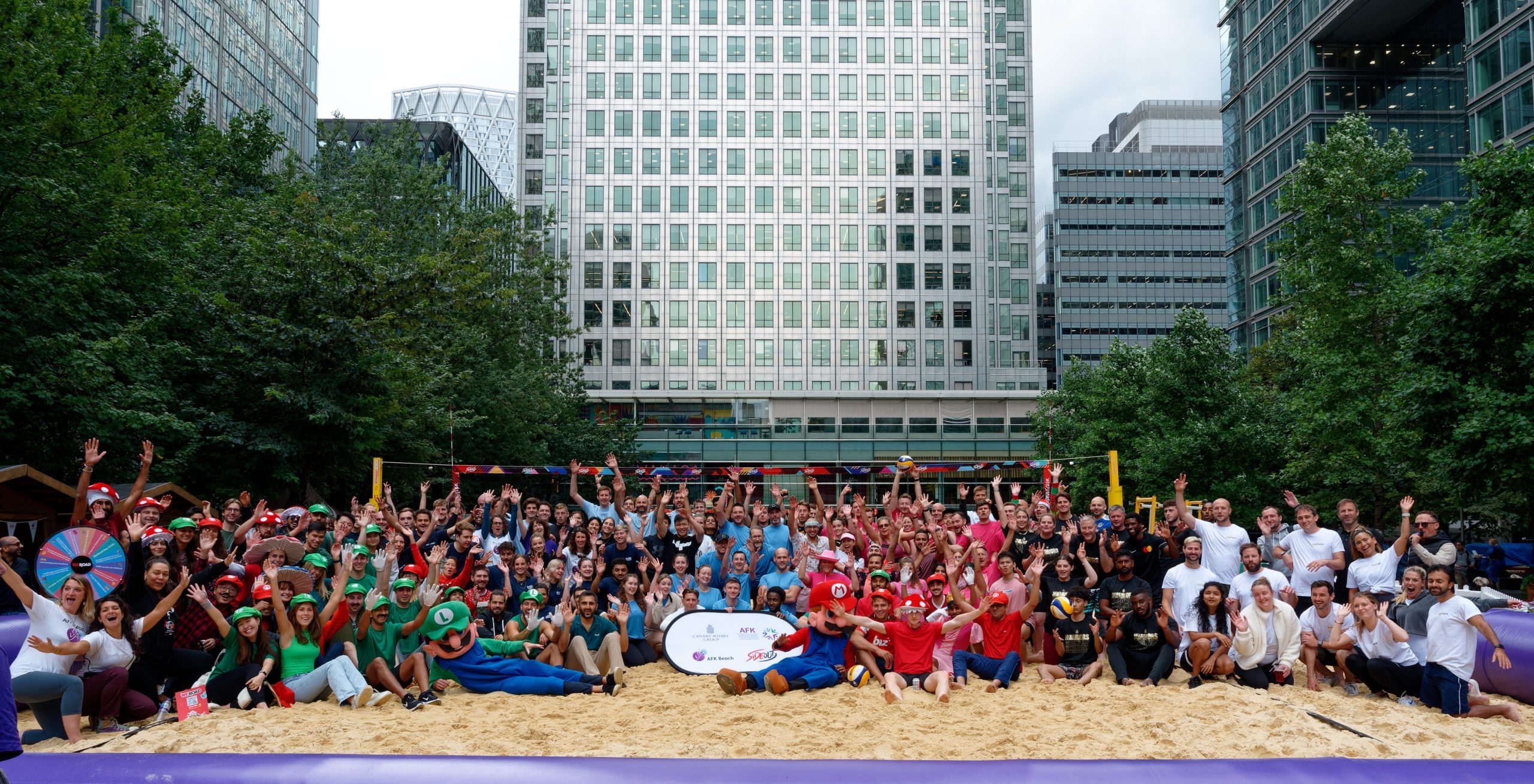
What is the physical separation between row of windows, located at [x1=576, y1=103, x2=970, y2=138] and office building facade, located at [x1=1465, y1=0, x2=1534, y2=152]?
30.6 metres

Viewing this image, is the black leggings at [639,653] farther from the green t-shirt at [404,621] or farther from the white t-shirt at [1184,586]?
the white t-shirt at [1184,586]

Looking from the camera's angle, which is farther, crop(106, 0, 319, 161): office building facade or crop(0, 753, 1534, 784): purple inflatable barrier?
crop(106, 0, 319, 161): office building facade

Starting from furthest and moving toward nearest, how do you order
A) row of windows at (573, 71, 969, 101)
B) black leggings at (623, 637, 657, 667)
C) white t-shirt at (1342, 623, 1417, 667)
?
row of windows at (573, 71, 969, 101), black leggings at (623, 637, 657, 667), white t-shirt at (1342, 623, 1417, 667)

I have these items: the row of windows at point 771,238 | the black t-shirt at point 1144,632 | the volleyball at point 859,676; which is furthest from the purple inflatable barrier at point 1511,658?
the row of windows at point 771,238

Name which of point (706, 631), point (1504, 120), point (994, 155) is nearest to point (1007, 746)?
point (706, 631)

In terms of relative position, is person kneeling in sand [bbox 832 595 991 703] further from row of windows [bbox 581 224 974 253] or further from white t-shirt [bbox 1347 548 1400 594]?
row of windows [bbox 581 224 974 253]

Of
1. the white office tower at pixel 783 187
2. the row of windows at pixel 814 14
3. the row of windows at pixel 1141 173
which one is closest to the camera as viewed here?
the white office tower at pixel 783 187

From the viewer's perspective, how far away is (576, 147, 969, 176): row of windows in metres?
64.0

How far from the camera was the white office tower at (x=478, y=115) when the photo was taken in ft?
613

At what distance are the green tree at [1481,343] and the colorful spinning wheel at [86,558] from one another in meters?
18.9

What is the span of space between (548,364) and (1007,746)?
109 ft

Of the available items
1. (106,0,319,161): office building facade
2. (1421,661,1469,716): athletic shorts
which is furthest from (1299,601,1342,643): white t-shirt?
(106,0,319,161): office building facade

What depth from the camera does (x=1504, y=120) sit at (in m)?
36.3

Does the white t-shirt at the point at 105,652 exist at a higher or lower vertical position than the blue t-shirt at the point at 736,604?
higher
